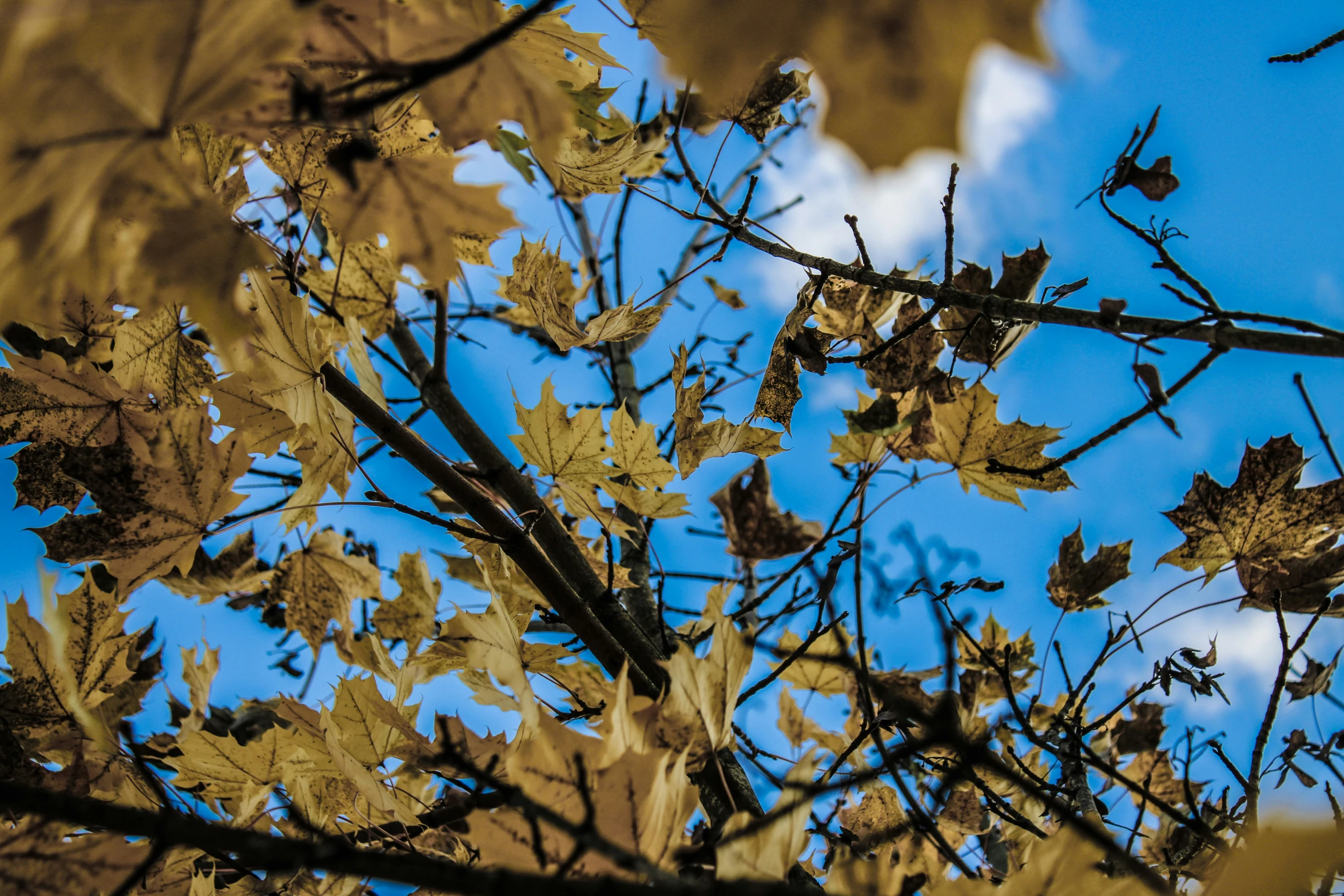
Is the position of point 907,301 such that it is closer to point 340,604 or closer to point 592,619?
point 592,619

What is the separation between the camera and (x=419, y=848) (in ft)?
3.72

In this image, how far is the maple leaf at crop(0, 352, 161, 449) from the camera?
1.16m

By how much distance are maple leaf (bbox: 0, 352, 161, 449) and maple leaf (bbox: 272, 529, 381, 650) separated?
645 millimetres

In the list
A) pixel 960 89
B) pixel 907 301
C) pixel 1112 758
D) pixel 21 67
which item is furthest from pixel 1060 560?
pixel 21 67

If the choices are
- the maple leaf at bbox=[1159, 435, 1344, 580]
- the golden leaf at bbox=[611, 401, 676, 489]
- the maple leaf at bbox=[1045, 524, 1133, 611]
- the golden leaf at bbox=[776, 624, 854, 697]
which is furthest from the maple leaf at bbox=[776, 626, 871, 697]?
the maple leaf at bbox=[1159, 435, 1344, 580]

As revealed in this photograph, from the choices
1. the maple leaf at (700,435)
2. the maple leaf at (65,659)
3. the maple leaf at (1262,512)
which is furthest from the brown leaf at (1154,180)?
the maple leaf at (65,659)

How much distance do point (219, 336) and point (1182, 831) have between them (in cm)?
209

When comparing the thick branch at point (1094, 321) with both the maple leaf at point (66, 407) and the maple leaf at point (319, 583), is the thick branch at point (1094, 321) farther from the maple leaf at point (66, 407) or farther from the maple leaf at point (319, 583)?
the maple leaf at point (319, 583)

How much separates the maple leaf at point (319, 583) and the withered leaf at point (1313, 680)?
85.5 inches

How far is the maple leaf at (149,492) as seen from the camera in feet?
3.29

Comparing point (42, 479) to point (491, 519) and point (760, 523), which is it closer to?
point (491, 519)

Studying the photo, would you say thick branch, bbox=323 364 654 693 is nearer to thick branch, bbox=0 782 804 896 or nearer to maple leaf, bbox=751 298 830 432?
maple leaf, bbox=751 298 830 432

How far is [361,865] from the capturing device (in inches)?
17.0

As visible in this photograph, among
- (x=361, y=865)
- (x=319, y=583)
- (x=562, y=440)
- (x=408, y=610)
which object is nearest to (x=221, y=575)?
(x=319, y=583)
